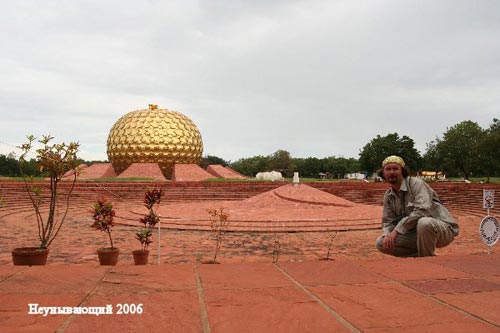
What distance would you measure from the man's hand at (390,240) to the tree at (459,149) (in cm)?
4927

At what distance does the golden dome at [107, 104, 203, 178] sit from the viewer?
36.1 metres

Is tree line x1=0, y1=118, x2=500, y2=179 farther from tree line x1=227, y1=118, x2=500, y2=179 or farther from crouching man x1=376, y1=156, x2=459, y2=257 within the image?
crouching man x1=376, y1=156, x2=459, y2=257

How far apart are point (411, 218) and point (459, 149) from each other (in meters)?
51.5

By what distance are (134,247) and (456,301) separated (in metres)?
6.61

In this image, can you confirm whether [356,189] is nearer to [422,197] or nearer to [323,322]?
[422,197]

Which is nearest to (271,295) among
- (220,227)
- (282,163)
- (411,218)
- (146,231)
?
(411,218)

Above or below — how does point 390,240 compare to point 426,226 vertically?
below

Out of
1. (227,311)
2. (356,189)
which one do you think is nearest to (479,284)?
(227,311)

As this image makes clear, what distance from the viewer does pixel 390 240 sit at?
4.08 m

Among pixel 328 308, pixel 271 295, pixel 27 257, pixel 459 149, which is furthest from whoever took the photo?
pixel 459 149

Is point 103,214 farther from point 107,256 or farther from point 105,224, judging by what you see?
point 107,256

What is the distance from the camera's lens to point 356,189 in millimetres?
21828

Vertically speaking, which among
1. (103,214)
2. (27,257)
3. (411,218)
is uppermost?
(411,218)

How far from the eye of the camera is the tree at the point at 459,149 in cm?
4823
